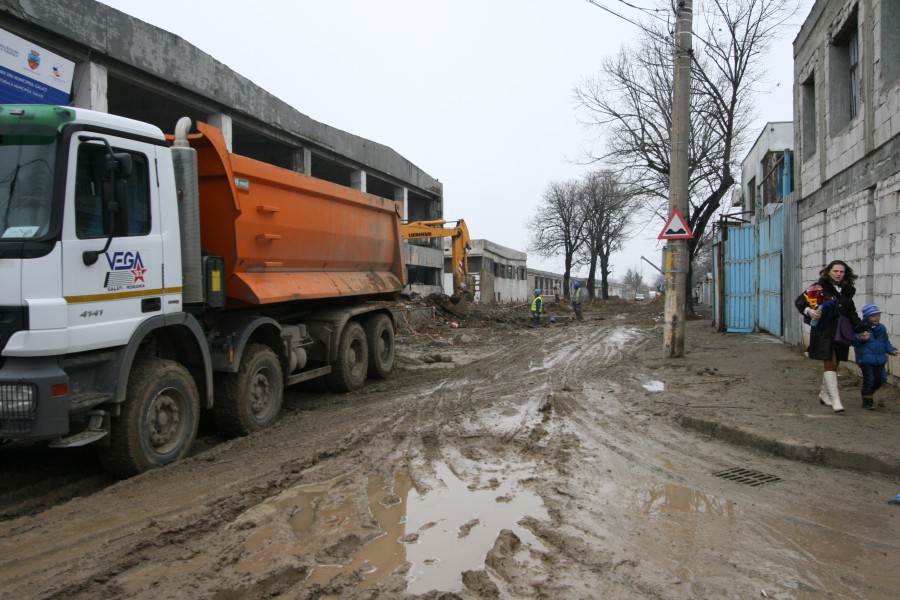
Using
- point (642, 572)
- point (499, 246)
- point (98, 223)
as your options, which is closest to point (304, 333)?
point (98, 223)

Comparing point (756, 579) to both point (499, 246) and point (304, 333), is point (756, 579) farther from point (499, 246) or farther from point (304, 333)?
point (499, 246)

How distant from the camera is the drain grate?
194 inches

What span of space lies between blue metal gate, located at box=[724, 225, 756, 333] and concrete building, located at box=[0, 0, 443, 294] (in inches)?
563

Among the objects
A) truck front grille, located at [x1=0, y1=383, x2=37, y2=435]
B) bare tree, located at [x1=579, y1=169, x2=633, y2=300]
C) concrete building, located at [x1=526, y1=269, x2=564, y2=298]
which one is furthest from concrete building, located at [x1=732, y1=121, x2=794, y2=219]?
concrete building, located at [x1=526, y1=269, x2=564, y2=298]

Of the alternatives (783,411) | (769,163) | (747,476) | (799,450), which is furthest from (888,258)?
(769,163)

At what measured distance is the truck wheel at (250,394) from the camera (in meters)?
6.46

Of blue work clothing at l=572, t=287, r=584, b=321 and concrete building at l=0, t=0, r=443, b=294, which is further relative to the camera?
blue work clothing at l=572, t=287, r=584, b=321

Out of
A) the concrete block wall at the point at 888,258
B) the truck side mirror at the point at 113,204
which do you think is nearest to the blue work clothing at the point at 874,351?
the concrete block wall at the point at 888,258

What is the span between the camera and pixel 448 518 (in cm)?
412

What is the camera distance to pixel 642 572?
332 centimetres

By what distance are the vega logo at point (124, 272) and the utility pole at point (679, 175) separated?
9.52 metres

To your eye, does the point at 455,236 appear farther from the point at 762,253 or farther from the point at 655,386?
the point at 655,386

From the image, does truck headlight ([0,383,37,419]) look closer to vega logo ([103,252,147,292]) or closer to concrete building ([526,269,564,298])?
vega logo ([103,252,147,292])

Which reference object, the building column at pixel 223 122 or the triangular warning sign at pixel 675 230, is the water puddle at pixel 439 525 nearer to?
the triangular warning sign at pixel 675 230
